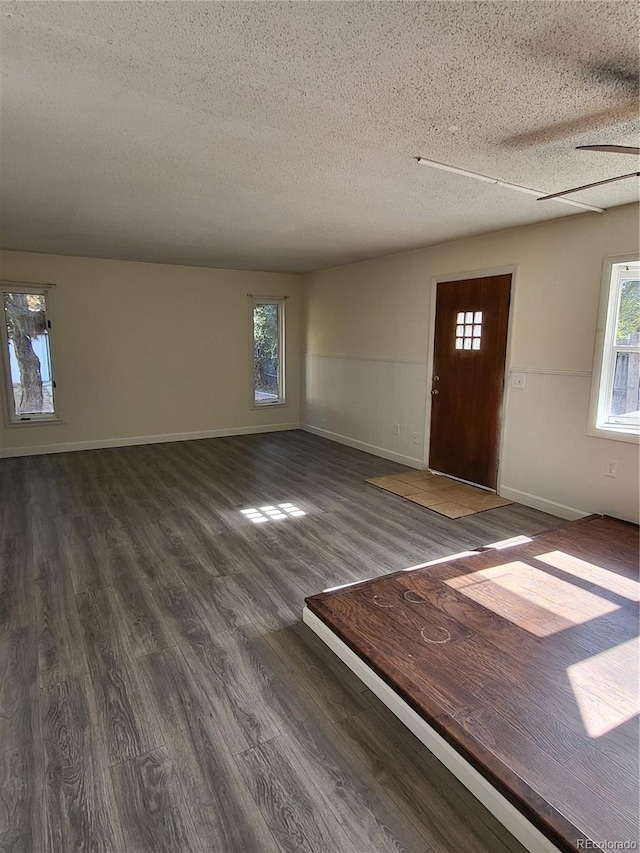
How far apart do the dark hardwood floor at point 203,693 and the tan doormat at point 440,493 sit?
174 millimetres

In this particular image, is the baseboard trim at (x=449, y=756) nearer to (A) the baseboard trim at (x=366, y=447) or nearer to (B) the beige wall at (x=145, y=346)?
(A) the baseboard trim at (x=366, y=447)

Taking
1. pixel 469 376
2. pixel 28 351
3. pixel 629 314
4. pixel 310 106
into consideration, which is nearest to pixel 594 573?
pixel 629 314

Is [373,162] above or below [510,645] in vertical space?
above

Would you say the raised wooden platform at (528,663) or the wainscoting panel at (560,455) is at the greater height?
the wainscoting panel at (560,455)

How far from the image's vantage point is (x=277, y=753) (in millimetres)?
1718

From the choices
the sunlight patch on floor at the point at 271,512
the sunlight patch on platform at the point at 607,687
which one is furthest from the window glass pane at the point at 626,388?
the sunlight patch on floor at the point at 271,512

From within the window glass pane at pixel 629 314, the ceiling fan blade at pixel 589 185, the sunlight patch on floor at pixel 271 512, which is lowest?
the sunlight patch on floor at pixel 271 512

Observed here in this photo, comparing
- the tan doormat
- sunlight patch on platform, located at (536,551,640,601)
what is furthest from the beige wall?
sunlight patch on platform, located at (536,551,640,601)

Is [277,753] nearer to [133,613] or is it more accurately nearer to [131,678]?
[131,678]

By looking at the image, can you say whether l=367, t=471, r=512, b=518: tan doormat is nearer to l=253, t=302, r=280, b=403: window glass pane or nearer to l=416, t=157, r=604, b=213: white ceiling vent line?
l=416, t=157, r=604, b=213: white ceiling vent line

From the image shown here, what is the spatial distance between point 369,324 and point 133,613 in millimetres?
4529

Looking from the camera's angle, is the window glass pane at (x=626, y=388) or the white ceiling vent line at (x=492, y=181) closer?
the white ceiling vent line at (x=492, y=181)

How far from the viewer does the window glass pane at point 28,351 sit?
18.9 ft

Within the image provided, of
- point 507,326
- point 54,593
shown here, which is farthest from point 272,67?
point 507,326
